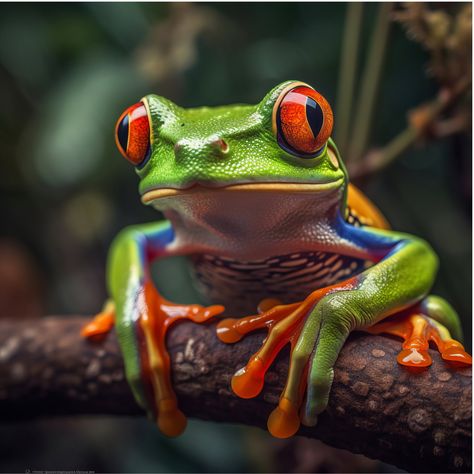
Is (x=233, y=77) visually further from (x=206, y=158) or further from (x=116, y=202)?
(x=206, y=158)

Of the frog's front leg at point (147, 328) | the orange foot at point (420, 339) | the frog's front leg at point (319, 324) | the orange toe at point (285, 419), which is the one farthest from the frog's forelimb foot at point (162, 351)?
the orange foot at point (420, 339)

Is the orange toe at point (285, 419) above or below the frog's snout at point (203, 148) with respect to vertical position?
below

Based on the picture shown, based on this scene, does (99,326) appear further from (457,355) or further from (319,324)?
(457,355)

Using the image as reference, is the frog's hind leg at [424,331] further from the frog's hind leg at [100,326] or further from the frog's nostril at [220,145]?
the frog's hind leg at [100,326]

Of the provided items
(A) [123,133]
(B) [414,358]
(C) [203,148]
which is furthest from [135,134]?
(B) [414,358]

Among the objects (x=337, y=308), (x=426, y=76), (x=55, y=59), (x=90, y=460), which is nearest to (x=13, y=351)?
(x=90, y=460)
